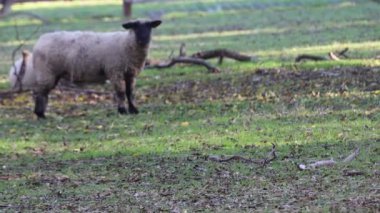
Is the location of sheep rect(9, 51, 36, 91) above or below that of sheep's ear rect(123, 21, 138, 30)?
below

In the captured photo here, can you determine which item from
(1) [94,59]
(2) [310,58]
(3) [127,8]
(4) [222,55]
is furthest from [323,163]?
(3) [127,8]

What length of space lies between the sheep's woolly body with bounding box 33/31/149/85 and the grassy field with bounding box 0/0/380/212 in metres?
0.71

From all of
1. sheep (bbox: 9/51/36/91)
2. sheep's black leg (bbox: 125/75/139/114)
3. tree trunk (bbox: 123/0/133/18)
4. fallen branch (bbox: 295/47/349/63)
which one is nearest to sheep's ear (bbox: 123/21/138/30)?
sheep's black leg (bbox: 125/75/139/114)

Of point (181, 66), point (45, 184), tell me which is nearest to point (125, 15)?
point (181, 66)

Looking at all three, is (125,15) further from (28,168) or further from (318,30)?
(28,168)

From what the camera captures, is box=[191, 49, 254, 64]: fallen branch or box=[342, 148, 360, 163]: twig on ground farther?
box=[191, 49, 254, 64]: fallen branch

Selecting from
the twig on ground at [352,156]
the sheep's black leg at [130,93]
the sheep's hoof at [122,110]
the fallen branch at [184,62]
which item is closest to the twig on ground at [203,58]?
the fallen branch at [184,62]

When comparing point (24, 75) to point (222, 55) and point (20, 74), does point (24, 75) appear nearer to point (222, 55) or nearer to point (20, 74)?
point (20, 74)

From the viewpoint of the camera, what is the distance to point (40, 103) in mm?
17859

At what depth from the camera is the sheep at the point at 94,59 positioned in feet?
57.0

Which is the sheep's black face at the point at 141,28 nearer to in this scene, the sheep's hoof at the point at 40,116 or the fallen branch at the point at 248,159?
the sheep's hoof at the point at 40,116

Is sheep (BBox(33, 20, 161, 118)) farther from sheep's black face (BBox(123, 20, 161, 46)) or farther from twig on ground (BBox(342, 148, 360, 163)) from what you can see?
twig on ground (BBox(342, 148, 360, 163))

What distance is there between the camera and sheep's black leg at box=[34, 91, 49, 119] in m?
17.7

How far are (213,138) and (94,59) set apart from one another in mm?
4339
